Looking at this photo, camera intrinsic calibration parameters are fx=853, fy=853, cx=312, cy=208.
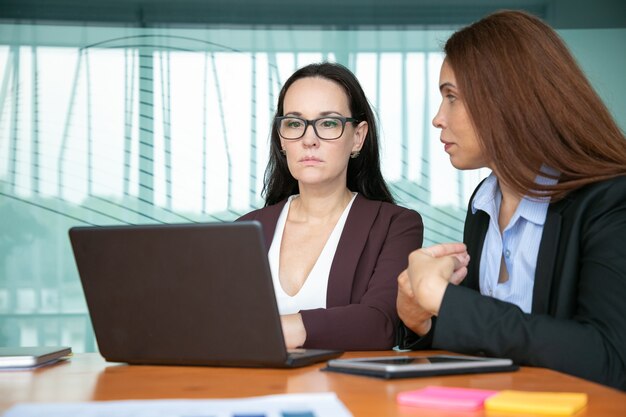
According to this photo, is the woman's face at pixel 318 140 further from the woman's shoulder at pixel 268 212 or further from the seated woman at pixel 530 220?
the seated woman at pixel 530 220

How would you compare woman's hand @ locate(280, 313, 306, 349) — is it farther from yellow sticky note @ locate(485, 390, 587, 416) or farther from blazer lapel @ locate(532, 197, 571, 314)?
yellow sticky note @ locate(485, 390, 587, 416)

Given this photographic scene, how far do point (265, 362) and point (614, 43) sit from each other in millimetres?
A: 3879

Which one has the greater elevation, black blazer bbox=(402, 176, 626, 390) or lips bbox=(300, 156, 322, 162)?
lips bbox=(300, 156, 322, 162)

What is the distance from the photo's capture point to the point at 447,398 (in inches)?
44.6

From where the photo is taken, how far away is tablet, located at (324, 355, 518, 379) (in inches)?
53.2

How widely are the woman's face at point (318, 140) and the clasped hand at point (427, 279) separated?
722 mm

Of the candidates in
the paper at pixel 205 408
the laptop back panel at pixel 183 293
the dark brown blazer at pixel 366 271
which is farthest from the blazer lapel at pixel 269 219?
the paper at pixel 205 408

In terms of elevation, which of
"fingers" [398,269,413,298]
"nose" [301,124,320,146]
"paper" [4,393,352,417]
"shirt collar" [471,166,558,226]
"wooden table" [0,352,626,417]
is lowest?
"wooden table" [0,352,626,417]

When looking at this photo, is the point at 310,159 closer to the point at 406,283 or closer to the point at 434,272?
the point at 406,283

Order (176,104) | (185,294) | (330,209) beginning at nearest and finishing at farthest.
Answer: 1. (185,294)
2. (330,209)
3. (176,104)

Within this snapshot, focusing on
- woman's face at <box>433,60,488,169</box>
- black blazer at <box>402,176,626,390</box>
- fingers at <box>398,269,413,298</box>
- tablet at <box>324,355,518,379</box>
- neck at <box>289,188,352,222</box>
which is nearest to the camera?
tablet at <box>324,355,518,379</box>

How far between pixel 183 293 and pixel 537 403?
2.23 ft

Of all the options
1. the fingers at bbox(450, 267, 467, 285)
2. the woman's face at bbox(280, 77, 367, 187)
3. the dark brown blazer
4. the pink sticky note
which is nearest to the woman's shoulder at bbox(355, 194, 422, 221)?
the dark brown blazer

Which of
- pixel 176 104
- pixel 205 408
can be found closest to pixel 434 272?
pixel 205 408
